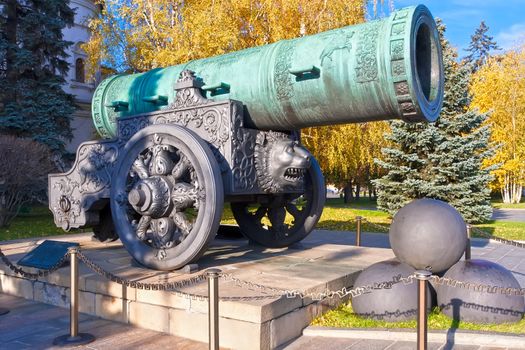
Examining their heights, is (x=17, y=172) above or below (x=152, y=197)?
above

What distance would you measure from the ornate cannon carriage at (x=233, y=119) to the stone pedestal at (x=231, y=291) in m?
0.43

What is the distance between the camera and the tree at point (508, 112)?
25547mm

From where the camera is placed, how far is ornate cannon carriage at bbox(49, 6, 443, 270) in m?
3.83

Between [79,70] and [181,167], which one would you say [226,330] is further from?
[79,70]

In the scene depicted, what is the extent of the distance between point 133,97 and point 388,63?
306 cm

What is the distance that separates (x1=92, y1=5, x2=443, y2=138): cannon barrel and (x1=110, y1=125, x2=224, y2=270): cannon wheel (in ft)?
2.18

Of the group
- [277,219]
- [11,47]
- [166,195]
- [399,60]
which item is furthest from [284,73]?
[11,47]

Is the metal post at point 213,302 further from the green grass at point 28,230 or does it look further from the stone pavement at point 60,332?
the green grass at point 28,230

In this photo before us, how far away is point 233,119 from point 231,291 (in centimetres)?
161

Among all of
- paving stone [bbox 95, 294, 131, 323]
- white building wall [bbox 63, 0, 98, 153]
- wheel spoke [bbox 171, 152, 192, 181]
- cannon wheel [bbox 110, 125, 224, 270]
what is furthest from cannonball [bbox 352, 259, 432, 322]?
white building wall [bbox 63, 0, 98, 153]

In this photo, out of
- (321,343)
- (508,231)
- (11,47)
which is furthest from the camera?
(11,47)

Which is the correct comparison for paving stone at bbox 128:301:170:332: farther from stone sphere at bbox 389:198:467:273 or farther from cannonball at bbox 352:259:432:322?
stone sphere at bbox 389:198:467:273

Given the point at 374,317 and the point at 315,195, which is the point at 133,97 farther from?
the point at 374,317

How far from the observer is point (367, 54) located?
3811mm
